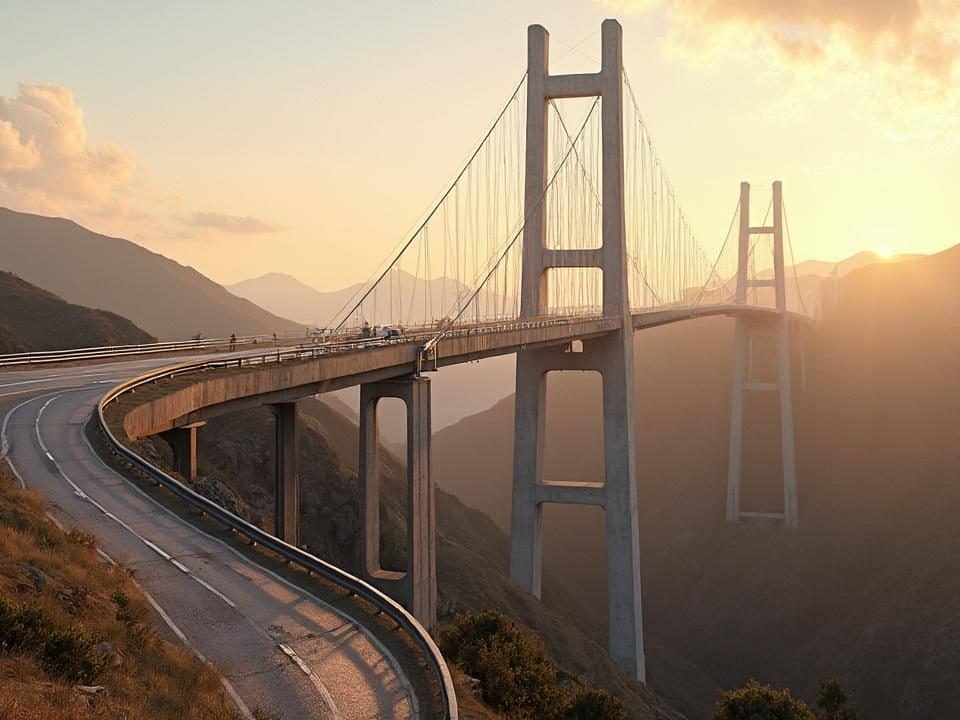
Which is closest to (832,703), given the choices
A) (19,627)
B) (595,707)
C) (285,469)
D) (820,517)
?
(595,707)

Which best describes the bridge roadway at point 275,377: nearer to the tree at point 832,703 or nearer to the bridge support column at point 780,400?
the tree at point 832,703

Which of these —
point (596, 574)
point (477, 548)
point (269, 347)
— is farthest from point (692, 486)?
point (269, 347)

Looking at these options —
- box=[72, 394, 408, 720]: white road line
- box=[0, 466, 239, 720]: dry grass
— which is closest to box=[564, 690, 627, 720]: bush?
box=[72, 394, 408, 720]: white road line

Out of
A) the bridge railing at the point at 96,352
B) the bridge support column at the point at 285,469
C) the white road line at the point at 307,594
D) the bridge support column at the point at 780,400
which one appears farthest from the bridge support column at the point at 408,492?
the bridge support column at the point at 780,400

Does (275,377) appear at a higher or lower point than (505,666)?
higher

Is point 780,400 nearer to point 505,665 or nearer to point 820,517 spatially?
point 820,517

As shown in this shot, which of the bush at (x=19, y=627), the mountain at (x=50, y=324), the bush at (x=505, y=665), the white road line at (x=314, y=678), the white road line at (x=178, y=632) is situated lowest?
the bush at (x=505, y=665)

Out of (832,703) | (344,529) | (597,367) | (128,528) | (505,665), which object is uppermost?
(597,367)
